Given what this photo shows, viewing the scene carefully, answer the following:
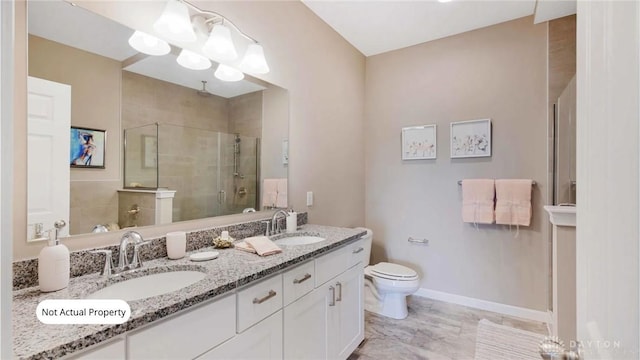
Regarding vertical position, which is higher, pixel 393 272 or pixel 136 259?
pixel 136 259

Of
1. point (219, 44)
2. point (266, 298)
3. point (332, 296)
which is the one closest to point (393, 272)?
point (332, 296)

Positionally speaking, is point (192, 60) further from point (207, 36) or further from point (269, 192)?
point (269, 192)

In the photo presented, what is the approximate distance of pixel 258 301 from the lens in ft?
3.75

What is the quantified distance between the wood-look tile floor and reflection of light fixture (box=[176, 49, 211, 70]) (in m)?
2.12

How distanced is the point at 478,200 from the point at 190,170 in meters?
2.45

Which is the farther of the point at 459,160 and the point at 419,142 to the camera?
the point at 419,142

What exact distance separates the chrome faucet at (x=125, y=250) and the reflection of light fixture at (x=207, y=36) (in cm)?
86

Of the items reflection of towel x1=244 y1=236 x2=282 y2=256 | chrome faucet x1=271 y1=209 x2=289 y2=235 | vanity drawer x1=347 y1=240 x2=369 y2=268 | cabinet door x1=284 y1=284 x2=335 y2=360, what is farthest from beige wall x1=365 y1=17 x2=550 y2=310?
reflection of towel x1=244 y1=236 x2=282 y2=256

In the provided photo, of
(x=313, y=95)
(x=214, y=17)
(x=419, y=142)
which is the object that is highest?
Answer: (x=214, y=17)

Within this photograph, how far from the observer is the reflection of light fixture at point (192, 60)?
4.98 ft

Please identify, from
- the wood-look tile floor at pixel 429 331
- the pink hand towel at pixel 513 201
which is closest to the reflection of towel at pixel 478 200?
the pink hand towel at pixel 513 201

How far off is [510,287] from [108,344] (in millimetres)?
3023

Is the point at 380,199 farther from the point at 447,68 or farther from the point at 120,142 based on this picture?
the point at 120,142
